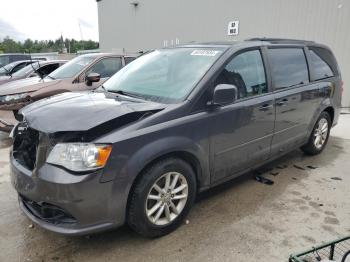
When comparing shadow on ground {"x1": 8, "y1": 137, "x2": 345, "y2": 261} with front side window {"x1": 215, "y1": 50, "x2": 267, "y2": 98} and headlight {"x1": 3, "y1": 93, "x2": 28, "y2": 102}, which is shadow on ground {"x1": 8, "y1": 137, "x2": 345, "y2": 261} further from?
headlight {"x1": 3, "y1": 93, "x2": 28, "y2": 102}

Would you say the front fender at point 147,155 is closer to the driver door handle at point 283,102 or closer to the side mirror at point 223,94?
the side mirror at point 223,94

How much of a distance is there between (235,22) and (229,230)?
9.09 metres

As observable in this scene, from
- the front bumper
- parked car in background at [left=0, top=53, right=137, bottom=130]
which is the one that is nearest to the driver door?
the front bumper

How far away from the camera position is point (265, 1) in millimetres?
9953

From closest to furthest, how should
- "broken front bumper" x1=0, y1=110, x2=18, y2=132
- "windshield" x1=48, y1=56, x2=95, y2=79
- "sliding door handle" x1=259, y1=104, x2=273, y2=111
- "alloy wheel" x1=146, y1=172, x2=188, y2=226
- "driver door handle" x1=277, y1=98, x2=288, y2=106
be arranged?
"alloy wheel" x1=146, y1=172, x2=188, y2=226 < "sliding door handle" x1=259, y1=104, x2=273, y2=111 < "driver door handle" x1=277, y1=98, x2=288, y2=106 < "broken front bumper" x1=0, y1=110, x2=18, y2=132 < "windshield" x1=48, y1=56, x2=95, y2=79

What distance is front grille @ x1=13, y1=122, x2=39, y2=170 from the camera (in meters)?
2.76

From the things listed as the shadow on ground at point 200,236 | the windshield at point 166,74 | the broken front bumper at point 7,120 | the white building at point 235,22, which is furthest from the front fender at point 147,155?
the white building at point 235,22

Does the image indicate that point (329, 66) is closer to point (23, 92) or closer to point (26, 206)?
point (26, 206)

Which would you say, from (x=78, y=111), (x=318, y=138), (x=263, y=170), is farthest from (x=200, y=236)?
(x=318, y=138)

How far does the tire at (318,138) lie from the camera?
16.5 ft

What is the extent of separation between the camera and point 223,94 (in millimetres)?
3092

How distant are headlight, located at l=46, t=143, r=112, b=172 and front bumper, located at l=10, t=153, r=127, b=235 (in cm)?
6

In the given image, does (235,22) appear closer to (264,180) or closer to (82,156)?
(264,180)

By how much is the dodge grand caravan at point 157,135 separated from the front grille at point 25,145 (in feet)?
0.03
